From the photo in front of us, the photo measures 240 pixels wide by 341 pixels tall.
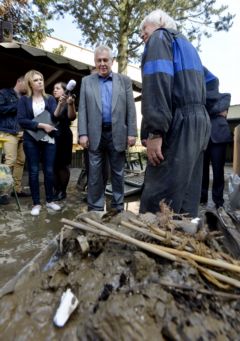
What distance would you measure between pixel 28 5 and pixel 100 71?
1008 centimetres

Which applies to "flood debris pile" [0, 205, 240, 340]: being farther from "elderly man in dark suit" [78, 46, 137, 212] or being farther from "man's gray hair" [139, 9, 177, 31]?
"elderly man in dark suit" [78, 46, 137, 212]

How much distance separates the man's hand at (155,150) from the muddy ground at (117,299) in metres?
1.22

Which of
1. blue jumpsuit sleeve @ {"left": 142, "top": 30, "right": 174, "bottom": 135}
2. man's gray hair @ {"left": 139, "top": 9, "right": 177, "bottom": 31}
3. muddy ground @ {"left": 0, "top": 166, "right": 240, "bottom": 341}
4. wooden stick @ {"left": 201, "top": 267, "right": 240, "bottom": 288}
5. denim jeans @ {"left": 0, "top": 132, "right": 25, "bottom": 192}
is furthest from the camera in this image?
denim jeans @ {"left": 0, "top": 132, "right": 25, "bottom": 192}

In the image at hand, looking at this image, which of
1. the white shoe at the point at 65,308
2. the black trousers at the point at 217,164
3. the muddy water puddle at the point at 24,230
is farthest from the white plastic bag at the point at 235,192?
the white shoe at the point at 65,308

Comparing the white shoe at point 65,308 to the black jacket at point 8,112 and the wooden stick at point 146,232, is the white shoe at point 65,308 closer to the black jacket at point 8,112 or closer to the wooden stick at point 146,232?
the wooden stick at point 146,232

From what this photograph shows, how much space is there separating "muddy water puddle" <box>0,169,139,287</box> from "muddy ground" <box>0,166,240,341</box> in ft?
4.16

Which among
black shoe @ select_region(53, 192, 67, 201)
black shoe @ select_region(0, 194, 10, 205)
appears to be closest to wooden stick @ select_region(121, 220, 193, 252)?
black shoe @ select_region(0, 194, 10, 205)

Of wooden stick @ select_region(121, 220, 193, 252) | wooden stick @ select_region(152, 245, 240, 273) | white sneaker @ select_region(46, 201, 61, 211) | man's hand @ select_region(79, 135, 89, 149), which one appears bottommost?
white sneaker @ select_region(46, 201, 61, 211)

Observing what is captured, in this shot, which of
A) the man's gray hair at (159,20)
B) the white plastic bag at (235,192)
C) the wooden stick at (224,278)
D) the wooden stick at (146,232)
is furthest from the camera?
the white plastic bag at (235,192)

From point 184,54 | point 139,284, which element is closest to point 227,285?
point 139,284

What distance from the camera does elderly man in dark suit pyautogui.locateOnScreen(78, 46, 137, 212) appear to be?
3934 mm

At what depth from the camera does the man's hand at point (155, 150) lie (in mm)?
2543

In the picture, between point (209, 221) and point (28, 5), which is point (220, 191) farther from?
point (28, 5)

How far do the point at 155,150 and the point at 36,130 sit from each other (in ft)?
7.92
